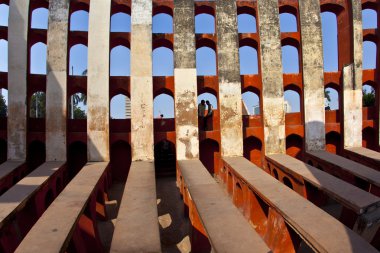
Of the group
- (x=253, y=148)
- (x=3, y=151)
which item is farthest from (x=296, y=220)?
(x=3, y=151)

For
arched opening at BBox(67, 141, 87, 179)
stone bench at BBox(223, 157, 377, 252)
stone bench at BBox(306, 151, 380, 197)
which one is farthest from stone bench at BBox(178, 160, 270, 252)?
arched opening at BBox(67, 141, 87, 179)

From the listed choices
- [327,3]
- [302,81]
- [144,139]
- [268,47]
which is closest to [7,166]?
[144,139]

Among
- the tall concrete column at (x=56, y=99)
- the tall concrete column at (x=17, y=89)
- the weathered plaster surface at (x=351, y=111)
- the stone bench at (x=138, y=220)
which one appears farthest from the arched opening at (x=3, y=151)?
the weathered plaster surface at (x=351, y=111)

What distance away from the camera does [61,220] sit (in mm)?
6301

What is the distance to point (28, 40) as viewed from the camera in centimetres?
1191

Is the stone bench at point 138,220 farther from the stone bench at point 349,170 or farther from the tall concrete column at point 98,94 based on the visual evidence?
the stone bench at point 349,170

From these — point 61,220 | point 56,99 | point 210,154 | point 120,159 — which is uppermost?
point 56,99

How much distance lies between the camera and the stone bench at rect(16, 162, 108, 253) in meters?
→ 5.32

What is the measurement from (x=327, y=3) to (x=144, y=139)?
958 cm

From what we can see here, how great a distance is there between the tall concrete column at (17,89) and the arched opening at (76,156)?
5.63 ft

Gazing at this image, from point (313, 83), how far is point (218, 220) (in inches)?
326

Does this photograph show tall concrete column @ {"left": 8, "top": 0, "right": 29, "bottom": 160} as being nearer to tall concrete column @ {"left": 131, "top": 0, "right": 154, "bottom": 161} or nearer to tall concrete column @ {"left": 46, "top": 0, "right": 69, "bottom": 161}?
tall concrete column @ {"left": 46, "top": 0, "right": 69, "bottom": 161}

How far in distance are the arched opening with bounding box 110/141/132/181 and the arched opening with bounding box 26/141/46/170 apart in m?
2.70

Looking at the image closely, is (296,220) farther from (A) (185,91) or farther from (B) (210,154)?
(B) (210,154)
